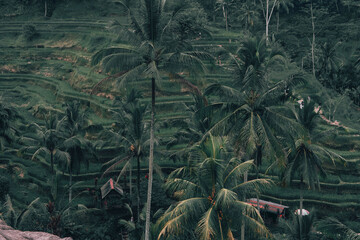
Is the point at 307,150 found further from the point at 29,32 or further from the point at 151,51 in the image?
the point at 29,32

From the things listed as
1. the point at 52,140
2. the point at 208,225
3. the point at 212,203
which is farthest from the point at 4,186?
the point at 208,225

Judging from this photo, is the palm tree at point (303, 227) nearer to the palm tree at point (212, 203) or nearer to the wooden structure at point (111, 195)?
the palm tree at point (212, 203)

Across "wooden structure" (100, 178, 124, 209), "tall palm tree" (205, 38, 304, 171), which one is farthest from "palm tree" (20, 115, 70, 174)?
"tall palm tree" (205, 38, 304, 171)

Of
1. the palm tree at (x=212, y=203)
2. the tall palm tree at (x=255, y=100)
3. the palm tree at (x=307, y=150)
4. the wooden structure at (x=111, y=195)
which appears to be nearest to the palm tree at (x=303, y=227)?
the palm tree at (x=307, y=150)

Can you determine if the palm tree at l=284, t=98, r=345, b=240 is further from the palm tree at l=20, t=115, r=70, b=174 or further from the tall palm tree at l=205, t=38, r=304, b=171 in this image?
the palm tree at l=20, t=115, r=70, b=174

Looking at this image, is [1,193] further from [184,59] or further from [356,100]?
[356,100]
